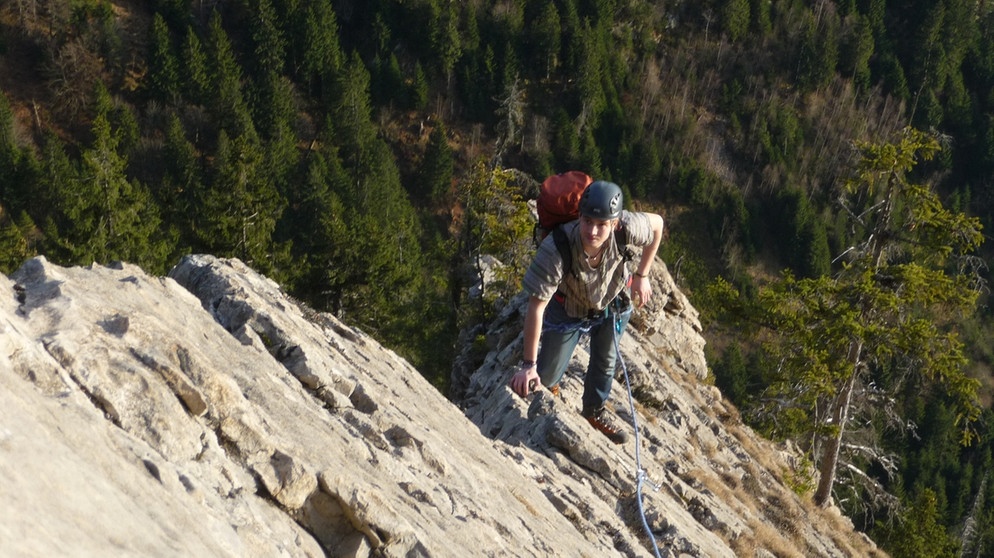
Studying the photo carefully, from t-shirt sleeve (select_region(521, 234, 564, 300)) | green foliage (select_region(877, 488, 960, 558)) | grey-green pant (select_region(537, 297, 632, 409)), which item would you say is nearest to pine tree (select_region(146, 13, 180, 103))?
green foliage (select_region(877, 488, 960, 558))

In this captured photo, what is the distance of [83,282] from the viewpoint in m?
5.96

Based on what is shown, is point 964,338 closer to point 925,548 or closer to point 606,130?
point 606,130

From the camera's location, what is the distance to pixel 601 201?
7430 millimetres

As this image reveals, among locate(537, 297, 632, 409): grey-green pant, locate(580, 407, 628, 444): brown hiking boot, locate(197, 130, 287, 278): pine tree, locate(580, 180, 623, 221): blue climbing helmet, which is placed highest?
locate(580, 180, 623, 221): blue climbing helmet

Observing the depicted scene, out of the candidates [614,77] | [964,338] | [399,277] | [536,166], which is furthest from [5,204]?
[964,338]

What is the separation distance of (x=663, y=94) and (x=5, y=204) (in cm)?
7080

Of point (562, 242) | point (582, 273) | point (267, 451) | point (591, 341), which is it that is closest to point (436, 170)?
point (591, 341)

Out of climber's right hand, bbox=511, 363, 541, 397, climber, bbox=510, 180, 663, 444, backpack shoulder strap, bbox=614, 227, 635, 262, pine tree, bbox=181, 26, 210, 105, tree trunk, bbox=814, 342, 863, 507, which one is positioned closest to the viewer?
climber, bbox=510, 180, 663, 444

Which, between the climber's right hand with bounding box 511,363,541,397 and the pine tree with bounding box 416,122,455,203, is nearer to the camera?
the climber's right hand with bounding box 511,363,541,397

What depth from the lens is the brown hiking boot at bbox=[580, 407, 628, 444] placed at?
10477mm

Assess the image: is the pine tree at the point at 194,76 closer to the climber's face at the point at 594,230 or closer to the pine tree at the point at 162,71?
the pine tree at the point at 162,71

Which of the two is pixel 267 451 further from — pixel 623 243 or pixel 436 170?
pixel 436 170

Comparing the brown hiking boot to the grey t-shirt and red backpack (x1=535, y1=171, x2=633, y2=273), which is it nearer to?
the grey t-shirt

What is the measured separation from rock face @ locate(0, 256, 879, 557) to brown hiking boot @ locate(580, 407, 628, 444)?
12.1 inches
